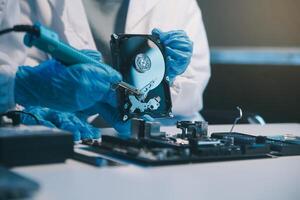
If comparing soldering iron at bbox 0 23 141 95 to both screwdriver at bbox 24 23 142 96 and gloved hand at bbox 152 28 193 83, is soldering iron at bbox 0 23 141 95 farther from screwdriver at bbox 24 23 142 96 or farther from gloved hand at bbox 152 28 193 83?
gloved hand at bbox 152 28 193 83

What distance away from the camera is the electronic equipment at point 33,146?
582mm

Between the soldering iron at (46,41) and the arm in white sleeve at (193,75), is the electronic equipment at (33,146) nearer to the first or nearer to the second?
the soldering iron at (46,41)

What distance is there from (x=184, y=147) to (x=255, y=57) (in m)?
1.58

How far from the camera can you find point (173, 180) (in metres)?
0.58

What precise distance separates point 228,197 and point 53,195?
0.23 metres

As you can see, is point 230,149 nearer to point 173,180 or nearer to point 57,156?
point 173,180

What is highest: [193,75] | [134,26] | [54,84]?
[134,26]

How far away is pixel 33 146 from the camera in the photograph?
0.60m

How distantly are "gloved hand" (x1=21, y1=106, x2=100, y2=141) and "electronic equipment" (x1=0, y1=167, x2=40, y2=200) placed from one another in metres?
0.42

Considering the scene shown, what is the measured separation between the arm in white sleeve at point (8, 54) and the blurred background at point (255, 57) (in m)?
1.13

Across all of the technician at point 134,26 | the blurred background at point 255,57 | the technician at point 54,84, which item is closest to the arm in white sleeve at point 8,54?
the technician at point 54,84

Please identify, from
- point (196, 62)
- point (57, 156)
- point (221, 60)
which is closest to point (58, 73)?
point (57, 156)

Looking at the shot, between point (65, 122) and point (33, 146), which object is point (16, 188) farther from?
point (65, 122)

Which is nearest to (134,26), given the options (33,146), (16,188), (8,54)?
(8,54)
